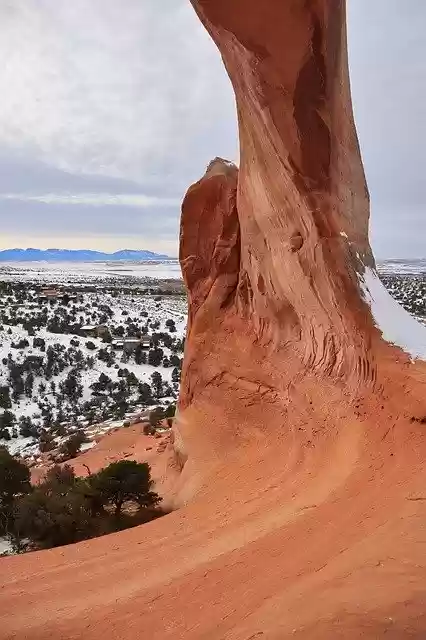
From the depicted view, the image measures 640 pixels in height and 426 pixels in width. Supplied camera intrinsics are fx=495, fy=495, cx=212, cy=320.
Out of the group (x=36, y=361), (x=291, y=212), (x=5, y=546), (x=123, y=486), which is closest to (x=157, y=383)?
(x=36, y=361)

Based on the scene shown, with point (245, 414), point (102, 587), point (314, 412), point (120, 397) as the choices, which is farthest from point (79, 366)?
point (102, 587)

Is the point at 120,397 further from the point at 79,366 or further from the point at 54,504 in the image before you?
the point at 54,504

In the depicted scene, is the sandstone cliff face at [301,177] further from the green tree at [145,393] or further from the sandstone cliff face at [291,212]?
the green tree at [145,393]

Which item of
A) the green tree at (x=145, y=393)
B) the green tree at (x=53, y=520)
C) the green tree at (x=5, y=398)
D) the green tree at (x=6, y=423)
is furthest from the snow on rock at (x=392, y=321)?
the green tree at (x=5, y=398)

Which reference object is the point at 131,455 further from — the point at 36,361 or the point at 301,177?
the point at 36,361

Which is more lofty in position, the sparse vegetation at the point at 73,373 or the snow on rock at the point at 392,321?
the snow on rock at the point at 392,321

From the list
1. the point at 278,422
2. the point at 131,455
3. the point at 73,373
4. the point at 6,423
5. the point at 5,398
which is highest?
the point at 278,422
